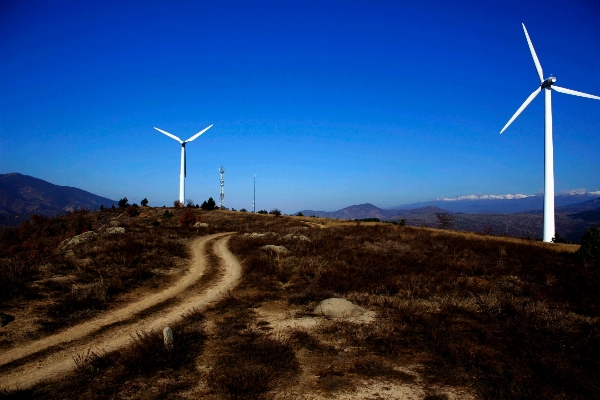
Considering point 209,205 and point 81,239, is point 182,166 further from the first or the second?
point 81,239

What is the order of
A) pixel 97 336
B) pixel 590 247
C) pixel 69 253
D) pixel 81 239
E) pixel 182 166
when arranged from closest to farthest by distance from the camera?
pixel 97 336, pixel 69 253, pixel 590 247, pixel 81 239, pixel 182 166

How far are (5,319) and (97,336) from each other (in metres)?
3.99

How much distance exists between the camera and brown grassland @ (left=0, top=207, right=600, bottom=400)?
8.61 meters

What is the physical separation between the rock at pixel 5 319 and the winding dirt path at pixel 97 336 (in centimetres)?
240

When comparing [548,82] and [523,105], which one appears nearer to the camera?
[548,82]

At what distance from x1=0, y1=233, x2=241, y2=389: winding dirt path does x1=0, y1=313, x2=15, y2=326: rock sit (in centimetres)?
240

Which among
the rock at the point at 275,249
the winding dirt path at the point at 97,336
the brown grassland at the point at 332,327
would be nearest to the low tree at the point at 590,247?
the brown grassland at the point at 332,327

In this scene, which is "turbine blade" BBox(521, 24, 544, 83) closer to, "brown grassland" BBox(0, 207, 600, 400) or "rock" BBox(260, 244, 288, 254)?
"brown grassland" BBox(0, 207, 600, 400)

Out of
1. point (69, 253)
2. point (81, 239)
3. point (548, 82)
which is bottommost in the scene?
point (69, 253)

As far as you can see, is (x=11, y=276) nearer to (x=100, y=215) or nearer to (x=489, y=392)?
(x=489, y=392)

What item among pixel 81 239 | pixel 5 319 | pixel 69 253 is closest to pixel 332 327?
pixel 5 319

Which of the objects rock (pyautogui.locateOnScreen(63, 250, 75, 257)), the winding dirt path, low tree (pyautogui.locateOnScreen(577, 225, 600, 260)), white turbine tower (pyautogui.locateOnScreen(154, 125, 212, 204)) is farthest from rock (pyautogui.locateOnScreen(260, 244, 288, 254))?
white turbine tower (pyautogui.locateOnScreen(154, 125, 212, 204))

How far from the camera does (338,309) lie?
14258 mm

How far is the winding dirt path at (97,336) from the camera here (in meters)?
9.32
